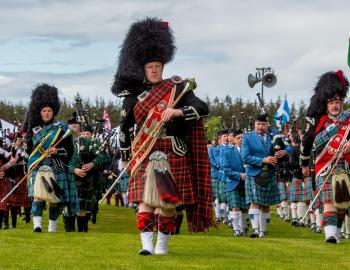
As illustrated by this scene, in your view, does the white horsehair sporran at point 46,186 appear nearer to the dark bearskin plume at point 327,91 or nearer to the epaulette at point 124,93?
the dark bearskin plume at point 327,91

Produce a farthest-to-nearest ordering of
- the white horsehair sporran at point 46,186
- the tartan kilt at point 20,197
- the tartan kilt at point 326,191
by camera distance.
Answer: the tartan kilt at point 20,197 → the white horsehair sporran at point 46,186 → the tartan kilt at point 326,191

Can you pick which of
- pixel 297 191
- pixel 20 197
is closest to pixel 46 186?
pixel 20 197

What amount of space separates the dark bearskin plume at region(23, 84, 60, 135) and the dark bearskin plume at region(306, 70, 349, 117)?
13.8ft

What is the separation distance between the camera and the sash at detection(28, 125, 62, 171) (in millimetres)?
14203

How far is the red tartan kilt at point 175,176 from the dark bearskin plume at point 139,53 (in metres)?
0.67

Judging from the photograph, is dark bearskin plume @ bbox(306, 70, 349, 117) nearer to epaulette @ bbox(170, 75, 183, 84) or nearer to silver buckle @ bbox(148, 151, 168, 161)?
epaulette @ bbox(170, 75, 183, 84)

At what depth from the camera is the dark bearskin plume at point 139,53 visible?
10062 mm

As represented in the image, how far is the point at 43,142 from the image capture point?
1420 centimetres

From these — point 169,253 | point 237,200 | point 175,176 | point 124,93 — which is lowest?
point 169,253

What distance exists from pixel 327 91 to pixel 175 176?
3.12 meters

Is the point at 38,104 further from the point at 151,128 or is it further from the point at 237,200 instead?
the point at 151,128

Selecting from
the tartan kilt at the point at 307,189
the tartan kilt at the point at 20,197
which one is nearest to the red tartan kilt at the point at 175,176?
the tartan kilt at the point at 307,189

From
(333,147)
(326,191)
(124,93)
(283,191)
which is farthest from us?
(283,191)

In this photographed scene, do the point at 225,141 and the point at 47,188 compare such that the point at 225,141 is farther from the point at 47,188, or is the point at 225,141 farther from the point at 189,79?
the point at 189,79
